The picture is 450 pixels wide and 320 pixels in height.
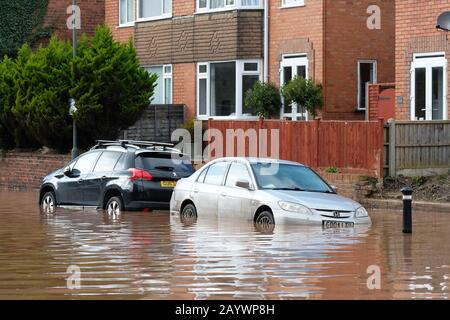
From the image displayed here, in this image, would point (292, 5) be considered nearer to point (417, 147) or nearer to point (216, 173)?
point (417, 147)

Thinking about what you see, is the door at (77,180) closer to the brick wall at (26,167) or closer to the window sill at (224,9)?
the brick wall at (26,167)

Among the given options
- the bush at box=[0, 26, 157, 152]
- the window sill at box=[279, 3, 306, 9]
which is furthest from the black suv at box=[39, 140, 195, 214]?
the window sill at box=[279, 3, 306, 9]

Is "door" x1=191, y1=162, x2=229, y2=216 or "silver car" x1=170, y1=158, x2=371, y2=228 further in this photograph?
"door" x1=191, y1=162, x2=229, y2=216

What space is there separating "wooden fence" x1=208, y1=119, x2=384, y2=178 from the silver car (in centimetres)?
723

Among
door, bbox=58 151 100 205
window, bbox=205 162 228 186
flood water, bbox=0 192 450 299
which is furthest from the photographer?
door, bbox=58 151 100 205

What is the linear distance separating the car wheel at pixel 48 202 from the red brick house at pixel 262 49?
12392mm

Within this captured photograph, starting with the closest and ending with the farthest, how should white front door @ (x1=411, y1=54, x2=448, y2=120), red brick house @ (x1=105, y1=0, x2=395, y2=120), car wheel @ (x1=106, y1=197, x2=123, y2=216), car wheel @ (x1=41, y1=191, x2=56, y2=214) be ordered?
1. car wheel @ (x1=106, y1=197, x2=123, y2=216)
2. car wheel @ (x1=41, y1=191, x2=56, y2=214)
3. white front door @ (x1=411, y1=54, x2=448, y2=120)
4. red brick house @ (x1=105, y1=0, x2=395, y2=120)

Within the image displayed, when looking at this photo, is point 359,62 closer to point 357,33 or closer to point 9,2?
point 357,33

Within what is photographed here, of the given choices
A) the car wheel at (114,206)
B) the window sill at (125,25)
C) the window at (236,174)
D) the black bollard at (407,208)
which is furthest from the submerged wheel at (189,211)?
the window sill at (125,25)

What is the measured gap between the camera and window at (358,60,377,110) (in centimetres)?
3838

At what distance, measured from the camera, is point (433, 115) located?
108ft

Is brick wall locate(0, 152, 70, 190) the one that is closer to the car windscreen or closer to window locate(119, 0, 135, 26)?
window locate(119, 0, 135, 26)

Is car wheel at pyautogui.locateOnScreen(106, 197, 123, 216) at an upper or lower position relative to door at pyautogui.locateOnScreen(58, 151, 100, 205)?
lower
